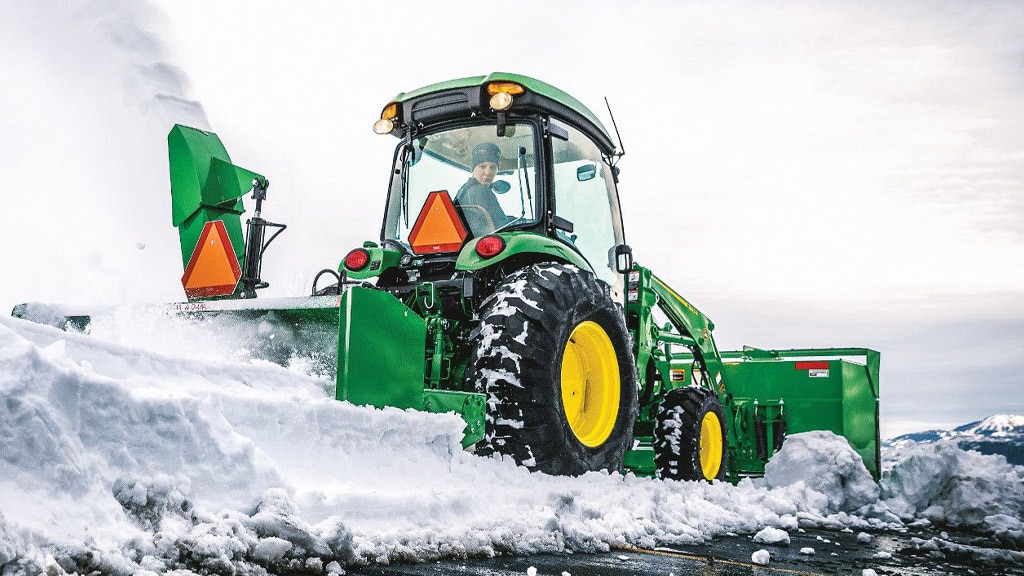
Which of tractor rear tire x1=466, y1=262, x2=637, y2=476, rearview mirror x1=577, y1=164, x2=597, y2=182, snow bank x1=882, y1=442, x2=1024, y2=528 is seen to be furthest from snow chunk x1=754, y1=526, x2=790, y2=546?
rearview mirror x1=577, y1=164, x2=597, y2=182

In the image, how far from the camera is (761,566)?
3195 millimetres

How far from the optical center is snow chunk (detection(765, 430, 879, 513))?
6172 millimetres

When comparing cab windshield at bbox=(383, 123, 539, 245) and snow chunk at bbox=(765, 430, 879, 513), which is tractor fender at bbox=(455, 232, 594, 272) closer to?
cab windshield at bbox=(383, 123, 539, 245)

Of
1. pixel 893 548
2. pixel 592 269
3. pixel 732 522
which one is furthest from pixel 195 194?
pixel 893 548

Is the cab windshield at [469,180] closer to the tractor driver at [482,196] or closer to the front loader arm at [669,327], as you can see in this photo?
the tractor driver at [482,196]

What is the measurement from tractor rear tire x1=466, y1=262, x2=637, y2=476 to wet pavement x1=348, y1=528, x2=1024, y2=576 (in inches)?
29.0

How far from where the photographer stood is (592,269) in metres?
5.55

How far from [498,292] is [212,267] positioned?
2.12m

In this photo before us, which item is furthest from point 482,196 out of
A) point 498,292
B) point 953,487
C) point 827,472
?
point 953,487

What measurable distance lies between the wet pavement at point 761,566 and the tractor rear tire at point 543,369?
2.42 feet

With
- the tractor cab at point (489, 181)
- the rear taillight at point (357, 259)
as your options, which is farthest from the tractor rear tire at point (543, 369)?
the rear taillight at point (357, 259)

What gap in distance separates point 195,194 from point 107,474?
3.48m

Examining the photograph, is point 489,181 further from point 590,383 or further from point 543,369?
point 543,369

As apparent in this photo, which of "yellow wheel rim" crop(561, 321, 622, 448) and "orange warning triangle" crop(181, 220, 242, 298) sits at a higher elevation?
"orange warning triangle" crop(181, 220, 242, 298)
